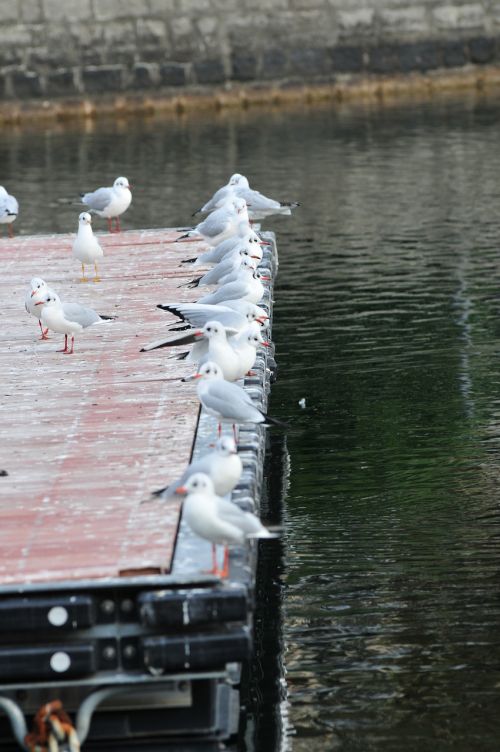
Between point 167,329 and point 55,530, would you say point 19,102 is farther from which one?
point 55,530

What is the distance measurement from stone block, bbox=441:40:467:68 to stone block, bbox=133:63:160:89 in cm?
567

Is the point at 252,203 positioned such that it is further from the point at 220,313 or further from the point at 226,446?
the point at 226,446

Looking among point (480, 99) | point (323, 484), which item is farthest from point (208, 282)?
point (480, 99)

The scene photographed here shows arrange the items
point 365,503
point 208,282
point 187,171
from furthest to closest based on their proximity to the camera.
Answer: point 187,171
point 208,282
point 365,503

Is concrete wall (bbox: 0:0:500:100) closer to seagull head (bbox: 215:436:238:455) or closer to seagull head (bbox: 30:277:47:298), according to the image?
seagull head (bbox: 30:277:47:298)

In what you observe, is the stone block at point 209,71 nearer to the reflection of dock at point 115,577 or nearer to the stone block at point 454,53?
the stone block at point 454,53

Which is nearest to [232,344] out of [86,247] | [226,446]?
[226,446]

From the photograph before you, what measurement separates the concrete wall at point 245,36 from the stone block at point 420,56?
20mm

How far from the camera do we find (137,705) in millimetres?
6832

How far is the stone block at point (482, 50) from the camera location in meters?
33.2

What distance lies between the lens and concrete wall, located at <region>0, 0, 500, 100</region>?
3291 cm

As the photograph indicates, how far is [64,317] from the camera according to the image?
34.1ft

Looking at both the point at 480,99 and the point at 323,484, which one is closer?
the point at 323,484

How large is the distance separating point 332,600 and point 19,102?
26.2 metres
